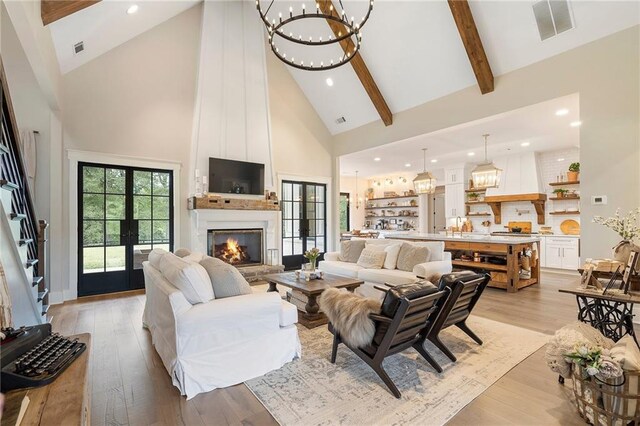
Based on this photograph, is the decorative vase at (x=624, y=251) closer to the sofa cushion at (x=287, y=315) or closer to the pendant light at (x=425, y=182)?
the sofa cushion at (x=287, y=315)

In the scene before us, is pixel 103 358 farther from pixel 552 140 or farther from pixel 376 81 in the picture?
pixel 552 140

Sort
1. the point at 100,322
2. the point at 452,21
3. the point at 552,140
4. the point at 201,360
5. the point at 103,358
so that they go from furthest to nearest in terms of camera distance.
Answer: the point at 552,140 < the point at 452,21 < the point at 100,322 < the point at 103,358 < the point at 201,360

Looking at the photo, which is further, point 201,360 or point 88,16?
point 88,16

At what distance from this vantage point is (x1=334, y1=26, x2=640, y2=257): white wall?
3.92m

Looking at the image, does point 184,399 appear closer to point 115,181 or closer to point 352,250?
point 352,250

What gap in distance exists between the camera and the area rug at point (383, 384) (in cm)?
207

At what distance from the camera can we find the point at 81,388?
120 centimetres

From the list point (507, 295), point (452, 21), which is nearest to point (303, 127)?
point (452, 21)

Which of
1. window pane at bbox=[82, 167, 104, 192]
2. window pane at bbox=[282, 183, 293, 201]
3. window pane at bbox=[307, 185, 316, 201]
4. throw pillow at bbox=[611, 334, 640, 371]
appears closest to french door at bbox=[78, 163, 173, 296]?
window pane at bbox=[82, 167, 104, 192]

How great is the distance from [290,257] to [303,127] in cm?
329

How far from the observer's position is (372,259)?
516cm

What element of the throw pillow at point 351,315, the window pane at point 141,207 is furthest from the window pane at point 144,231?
the throw pillow at point 351,315

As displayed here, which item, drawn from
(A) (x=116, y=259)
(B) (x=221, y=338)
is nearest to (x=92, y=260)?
(A) (x=116, y=259)

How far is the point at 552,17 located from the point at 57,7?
5952 mm
